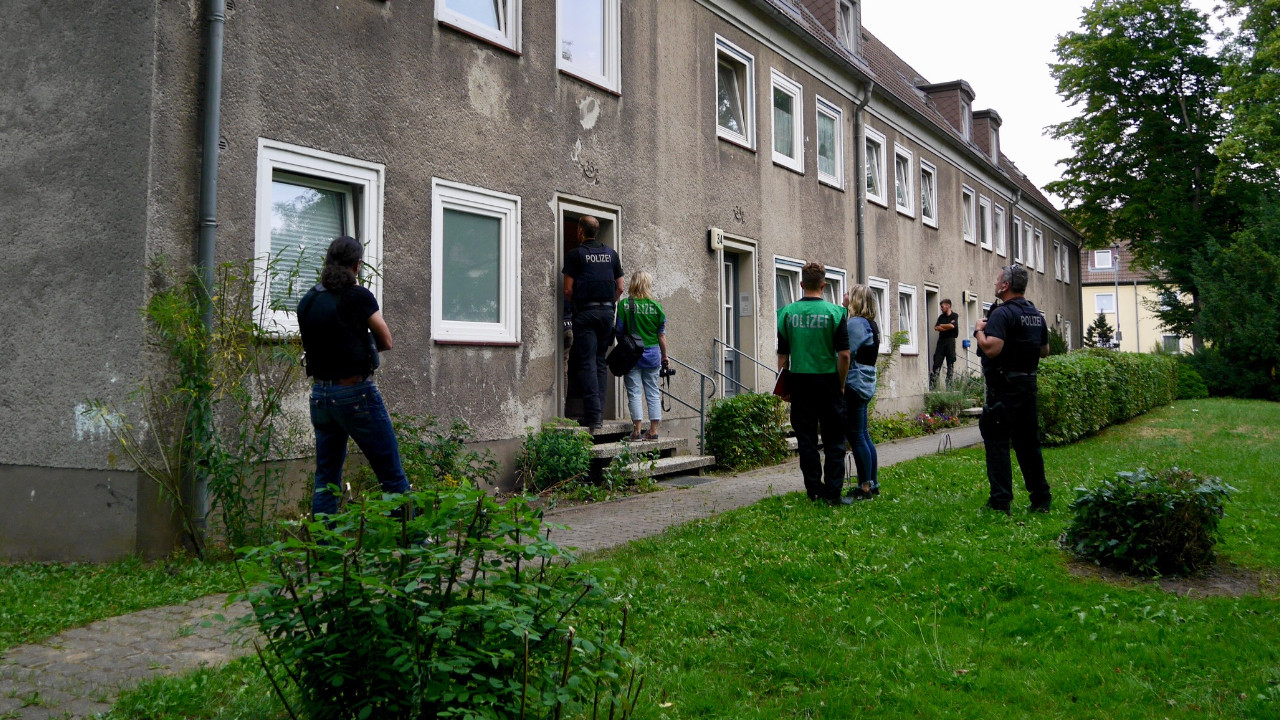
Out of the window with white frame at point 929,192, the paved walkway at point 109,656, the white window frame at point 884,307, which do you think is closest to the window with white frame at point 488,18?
the paved walkway at point 109,656

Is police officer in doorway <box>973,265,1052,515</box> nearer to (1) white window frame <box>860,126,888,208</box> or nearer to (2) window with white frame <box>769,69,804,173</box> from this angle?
(2) window with white frame <box>769,69,804,173</box>

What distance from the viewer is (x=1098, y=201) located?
33125mm

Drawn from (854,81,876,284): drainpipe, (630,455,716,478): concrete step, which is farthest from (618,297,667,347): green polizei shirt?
(854,81,876,284): drainpipe

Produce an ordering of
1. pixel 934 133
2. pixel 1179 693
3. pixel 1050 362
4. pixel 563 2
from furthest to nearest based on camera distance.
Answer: pixel 934 133 < pixel 1050 362 < pixel 563 2 < pixel 1179 693

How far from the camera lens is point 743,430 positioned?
11602 millimetres

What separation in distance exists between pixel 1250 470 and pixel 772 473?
5122mm

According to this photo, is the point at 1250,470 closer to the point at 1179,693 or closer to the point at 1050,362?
the point at 1050,362

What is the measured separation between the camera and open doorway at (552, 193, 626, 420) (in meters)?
10.0

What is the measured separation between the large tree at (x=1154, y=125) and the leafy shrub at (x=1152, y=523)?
2733 cm

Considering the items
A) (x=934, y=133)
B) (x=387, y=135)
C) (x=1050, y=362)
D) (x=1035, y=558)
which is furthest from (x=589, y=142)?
(x=934, y=133)

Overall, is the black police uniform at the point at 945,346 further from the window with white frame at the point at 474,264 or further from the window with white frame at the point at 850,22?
the window with white frame at the point at 474,264

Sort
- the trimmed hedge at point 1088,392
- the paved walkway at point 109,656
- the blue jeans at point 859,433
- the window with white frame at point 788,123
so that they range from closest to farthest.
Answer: the paved walkway at point 109,656 → the blue jeans at point 859,433 → the trimmed hedge at point 1088,392 → the window with white frame at point 788,123

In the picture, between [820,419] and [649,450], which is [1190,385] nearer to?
[649,450]

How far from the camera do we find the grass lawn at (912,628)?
3746 millimetres
